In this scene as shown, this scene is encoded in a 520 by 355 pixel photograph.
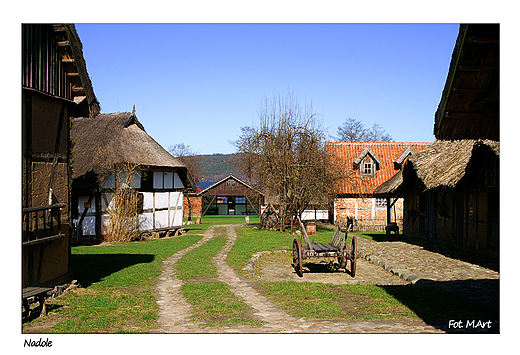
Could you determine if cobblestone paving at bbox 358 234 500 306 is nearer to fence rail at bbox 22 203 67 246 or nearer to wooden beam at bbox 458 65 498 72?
wooden beam at bbox 458 65 498 72

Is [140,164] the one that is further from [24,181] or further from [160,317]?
[160,317]

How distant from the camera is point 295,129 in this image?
26.8 m

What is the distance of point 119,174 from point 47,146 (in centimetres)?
1383

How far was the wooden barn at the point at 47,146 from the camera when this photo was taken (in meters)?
7.66

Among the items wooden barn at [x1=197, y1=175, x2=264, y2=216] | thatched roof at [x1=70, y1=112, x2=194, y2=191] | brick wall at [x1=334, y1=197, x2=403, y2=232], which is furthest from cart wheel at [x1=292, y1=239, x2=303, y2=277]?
wooden barn at [x1=197, y1=175, x2=264, y2=216]

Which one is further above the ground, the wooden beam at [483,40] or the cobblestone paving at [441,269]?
the wooden beam at [483,40]

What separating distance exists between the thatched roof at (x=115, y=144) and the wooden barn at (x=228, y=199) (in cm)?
1873

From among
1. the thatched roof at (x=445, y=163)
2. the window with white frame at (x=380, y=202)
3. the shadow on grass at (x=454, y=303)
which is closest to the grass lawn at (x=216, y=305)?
the shadow on grass at (x=454, y=303)

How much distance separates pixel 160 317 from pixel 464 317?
4.45 metres

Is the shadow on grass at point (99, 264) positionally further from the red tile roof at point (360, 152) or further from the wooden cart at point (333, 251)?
the red tile roof at point (360, 152)

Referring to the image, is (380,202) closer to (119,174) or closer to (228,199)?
(119,174)

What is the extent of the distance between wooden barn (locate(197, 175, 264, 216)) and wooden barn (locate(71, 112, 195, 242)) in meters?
17.6

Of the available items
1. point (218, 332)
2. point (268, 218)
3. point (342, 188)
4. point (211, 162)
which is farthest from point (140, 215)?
point (211, 162)

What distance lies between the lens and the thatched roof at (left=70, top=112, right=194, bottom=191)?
22.1 meters
